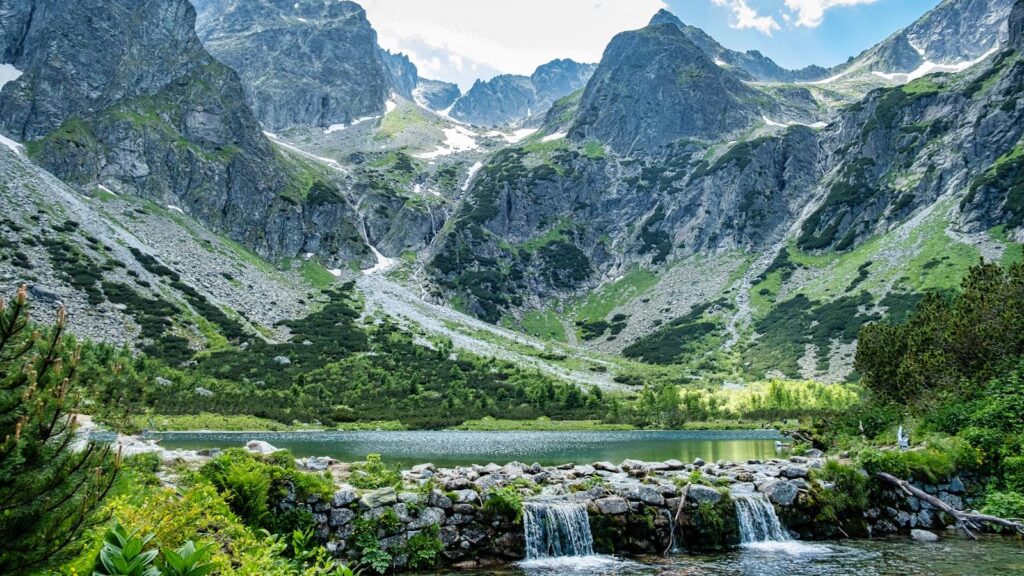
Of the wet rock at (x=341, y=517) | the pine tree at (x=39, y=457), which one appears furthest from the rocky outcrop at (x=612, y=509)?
the pine tree at (x=39, y=457)

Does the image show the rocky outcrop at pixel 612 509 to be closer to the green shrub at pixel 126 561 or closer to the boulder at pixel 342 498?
the boulder at pixel 342 498

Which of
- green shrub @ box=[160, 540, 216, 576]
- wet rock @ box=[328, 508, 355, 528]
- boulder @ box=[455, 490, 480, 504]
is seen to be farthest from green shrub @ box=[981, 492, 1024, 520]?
green shrub @ box=[160, 540, 216, 576]

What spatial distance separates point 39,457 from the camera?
5027 millimetres

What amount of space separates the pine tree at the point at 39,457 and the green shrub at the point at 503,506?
16.0 m

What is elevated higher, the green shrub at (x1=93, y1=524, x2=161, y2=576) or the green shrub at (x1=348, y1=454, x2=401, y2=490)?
the green shrub at (x1=93, y1=524, x2=161, y2=576)

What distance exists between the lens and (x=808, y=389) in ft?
389

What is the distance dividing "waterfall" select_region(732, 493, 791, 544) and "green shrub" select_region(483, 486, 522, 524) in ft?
30.3

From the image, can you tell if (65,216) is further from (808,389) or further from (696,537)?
(808,389)

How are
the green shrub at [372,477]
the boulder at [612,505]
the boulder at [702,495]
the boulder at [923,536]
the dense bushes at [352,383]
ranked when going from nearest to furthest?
the green shrub at [372,477] → the boulder at [612,505] → the boulder at [923,536] → the boulder at [702,495] → the dense bushes at [352,383]

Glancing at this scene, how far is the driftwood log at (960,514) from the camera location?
22111 millimetres

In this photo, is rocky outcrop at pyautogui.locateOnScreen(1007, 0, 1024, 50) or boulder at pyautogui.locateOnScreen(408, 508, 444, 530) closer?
boulder at pyautogui.locateOnScreen(408, 508, 444, 530)

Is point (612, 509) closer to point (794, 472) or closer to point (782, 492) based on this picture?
point (782, 492)

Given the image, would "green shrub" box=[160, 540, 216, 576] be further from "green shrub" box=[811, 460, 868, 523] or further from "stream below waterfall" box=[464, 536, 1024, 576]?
"green shrub" box=[811, 460, 868, 523]

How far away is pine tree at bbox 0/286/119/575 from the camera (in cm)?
478
